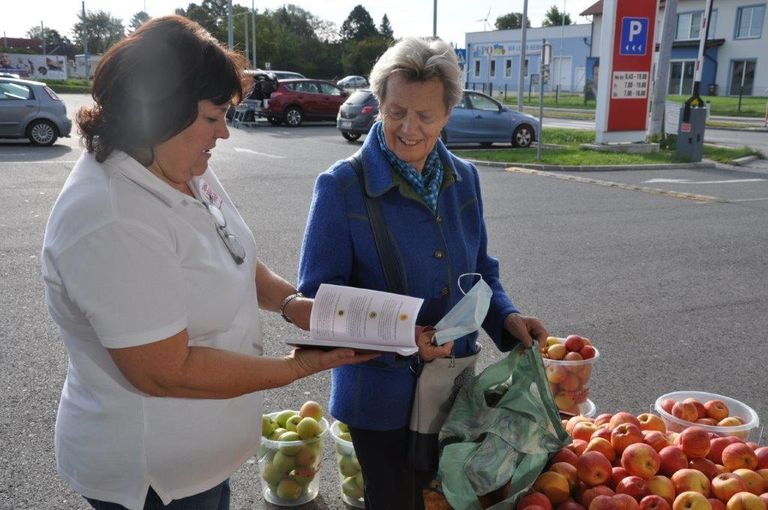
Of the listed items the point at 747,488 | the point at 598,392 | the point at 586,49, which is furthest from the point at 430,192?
the point at 586,49

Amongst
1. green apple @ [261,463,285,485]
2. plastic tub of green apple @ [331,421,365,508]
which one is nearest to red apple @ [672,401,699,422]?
plastic tub of green apple @ [331,421,365,508]

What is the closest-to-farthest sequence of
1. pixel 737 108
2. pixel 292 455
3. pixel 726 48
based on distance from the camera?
pixel 292 455 → pixel 737 108 → pixel 726 48

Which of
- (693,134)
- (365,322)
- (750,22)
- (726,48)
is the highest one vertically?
(750,22)

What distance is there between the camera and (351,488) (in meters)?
3.27

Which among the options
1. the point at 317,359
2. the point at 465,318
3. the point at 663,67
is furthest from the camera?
the point at 663,67

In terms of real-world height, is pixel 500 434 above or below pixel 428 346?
below

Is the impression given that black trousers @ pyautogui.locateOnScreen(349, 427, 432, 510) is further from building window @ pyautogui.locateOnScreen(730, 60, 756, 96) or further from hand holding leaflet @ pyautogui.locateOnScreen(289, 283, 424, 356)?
building window @ pyautogui.locateOnScreen(730, 60, 756, 96)

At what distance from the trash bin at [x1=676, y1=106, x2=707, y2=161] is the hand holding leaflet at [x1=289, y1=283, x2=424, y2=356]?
16298 mm

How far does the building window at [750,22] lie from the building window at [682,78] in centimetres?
378

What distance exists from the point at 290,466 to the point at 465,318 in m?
1.63

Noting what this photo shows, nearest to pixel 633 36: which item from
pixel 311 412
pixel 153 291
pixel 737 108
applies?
pixel 311 412

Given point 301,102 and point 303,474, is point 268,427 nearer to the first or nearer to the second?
point 303,474

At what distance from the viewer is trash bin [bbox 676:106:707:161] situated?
638 inches

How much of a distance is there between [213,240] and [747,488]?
1.89 meters
